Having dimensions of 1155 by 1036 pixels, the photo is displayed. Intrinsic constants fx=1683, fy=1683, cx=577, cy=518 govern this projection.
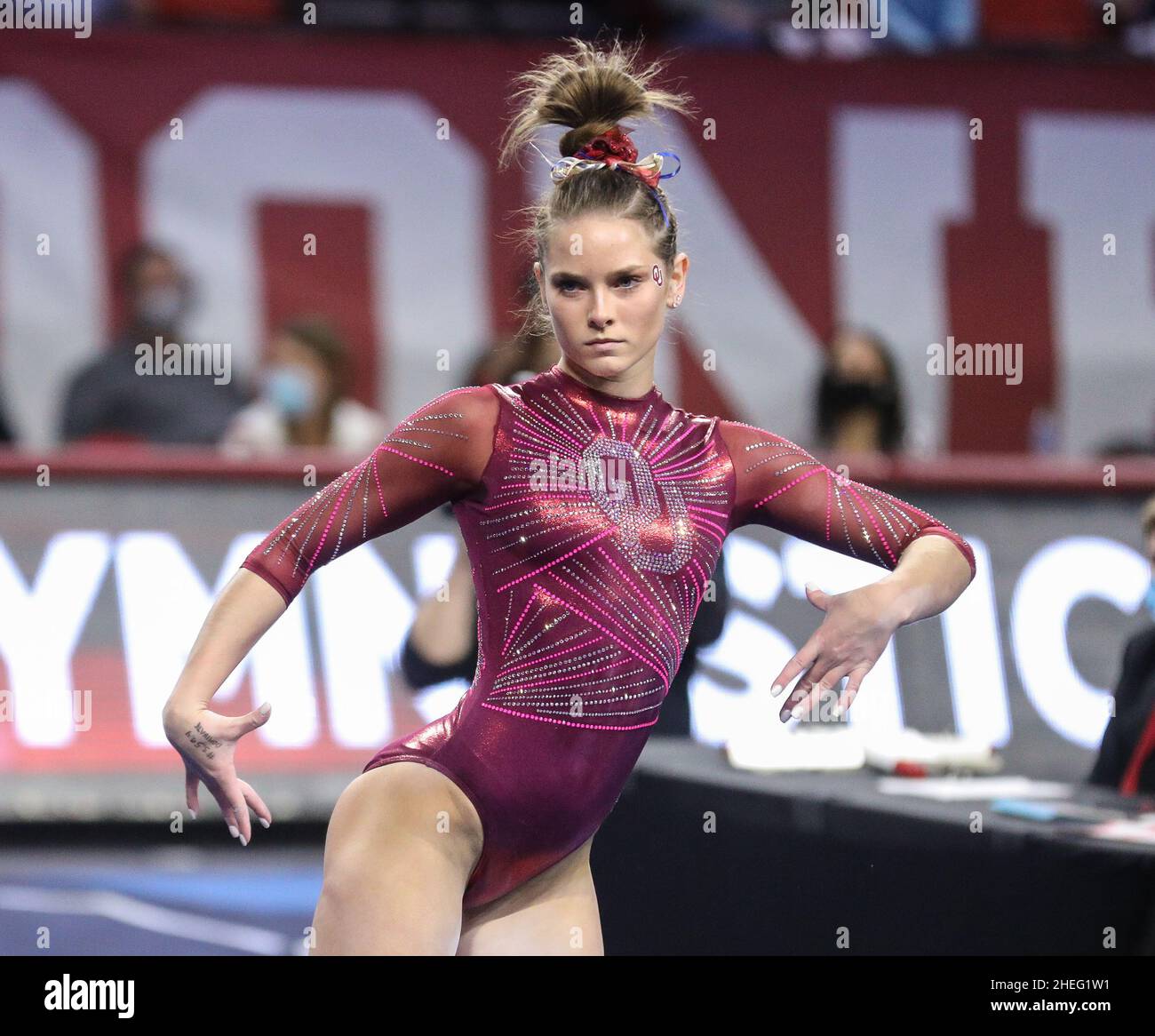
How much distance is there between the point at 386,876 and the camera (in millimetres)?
2377

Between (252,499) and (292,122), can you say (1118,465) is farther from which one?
(292,122)

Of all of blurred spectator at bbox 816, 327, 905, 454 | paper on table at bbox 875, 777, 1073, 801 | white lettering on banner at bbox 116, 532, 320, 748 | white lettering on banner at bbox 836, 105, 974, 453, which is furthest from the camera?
white lettering on banner at bbox 836, 105, 974, 453

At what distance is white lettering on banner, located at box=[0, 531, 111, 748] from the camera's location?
225 inches

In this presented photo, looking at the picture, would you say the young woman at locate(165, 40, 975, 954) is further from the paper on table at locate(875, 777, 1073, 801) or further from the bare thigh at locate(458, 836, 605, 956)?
the paper on table at locate(875, 777, 1073, 801)

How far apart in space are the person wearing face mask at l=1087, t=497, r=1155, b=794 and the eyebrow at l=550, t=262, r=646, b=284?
2320 mm

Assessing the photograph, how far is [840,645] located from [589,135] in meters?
0.95

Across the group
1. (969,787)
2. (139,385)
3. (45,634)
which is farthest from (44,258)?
(969,787)

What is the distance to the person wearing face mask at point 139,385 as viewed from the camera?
7012 mm

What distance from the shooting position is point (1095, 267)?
28.4 ft

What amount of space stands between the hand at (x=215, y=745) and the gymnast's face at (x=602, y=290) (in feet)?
2.45

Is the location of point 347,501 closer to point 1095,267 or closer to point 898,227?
point 898,227

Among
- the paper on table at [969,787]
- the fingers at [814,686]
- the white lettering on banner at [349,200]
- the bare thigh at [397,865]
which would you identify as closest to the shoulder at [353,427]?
the white lettering on banner at [349,200]

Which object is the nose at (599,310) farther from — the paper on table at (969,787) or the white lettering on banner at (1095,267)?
the white lettering on banner at (1095,267)
